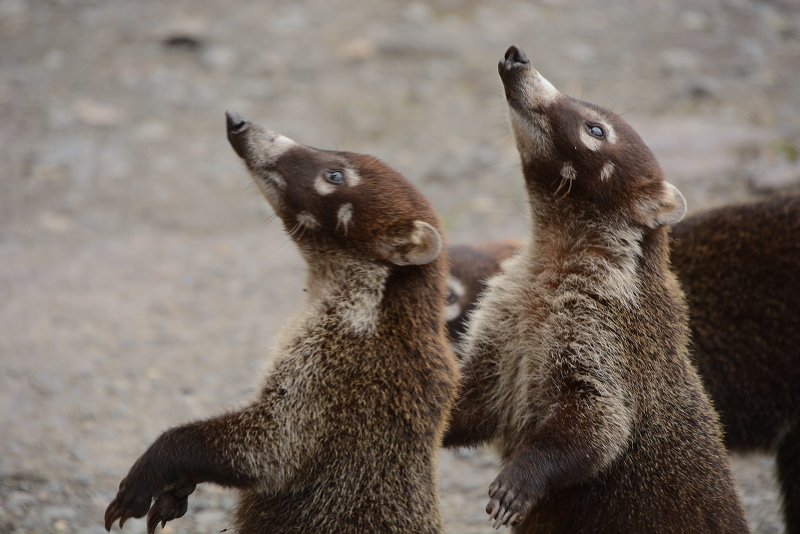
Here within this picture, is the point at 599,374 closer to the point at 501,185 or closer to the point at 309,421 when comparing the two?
the point at 309,421

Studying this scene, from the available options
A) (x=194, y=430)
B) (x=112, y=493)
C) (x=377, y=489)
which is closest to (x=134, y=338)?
(x=112, y=493)

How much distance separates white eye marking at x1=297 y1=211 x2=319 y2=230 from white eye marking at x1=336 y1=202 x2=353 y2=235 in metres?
0.15

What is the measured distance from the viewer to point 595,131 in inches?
193

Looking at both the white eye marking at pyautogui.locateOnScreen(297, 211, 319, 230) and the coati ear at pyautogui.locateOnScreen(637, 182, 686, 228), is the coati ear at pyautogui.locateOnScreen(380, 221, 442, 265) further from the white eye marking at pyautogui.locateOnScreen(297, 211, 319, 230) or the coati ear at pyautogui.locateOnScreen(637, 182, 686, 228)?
the coati ear at pyautogui.locateOnScreen(637, 182, 686, 228)

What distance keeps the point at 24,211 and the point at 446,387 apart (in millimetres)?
6292

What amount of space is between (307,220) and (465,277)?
163 cm

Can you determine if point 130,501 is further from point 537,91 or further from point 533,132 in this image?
point 537,91

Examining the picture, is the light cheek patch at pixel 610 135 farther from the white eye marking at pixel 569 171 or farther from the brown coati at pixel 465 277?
the brown coati at pixel 465 277

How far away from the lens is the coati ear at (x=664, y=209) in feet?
15.6

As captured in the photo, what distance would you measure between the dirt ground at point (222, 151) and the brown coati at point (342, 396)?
1.45 ft

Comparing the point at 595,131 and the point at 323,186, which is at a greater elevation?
the point at 595,131

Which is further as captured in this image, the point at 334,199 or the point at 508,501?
the point at 334,199

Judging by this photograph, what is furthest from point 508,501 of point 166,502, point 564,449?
point 166,502

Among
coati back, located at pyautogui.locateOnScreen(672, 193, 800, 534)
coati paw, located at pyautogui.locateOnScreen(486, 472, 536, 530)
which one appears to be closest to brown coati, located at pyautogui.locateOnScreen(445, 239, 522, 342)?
coati back, located at pyautogui.locateOnScreen(672, 193, 800, 534)
